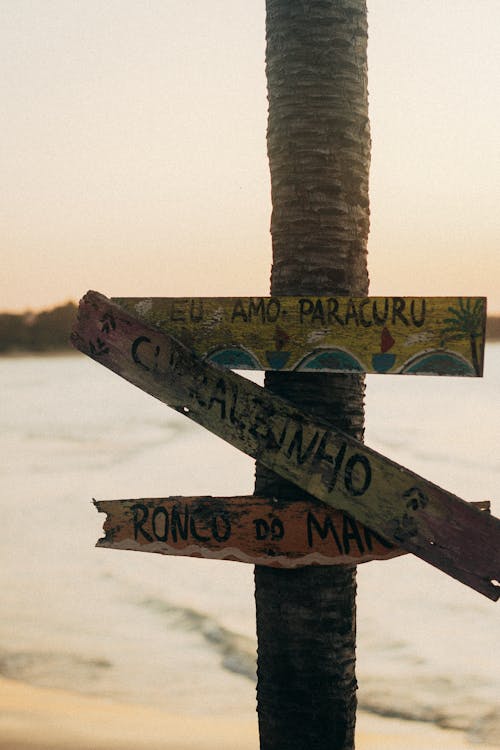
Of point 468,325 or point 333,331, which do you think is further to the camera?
point 333,331

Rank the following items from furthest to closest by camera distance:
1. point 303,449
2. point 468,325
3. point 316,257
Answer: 1. point 316,257
2. point 303,449
3. point 468,325

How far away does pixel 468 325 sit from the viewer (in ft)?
13.6

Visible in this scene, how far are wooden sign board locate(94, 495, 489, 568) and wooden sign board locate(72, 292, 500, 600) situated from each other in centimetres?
12

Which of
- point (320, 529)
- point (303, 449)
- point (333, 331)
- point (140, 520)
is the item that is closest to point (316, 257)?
point (333, 331)

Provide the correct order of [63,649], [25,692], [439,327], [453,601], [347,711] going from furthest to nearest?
1. [453,601]
2. [63,649]
3. [25,692]
4. [347,711]
5. [439,327]

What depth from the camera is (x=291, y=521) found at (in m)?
4.57

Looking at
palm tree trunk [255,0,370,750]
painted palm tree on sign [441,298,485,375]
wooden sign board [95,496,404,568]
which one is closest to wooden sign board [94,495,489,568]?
wooden sign board [95,496,404,568]

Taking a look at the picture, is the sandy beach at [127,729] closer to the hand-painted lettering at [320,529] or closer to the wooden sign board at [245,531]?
the wooden sign board at [245,531]

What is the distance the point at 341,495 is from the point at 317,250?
47.5 inches

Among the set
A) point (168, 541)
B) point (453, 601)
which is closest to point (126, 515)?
point (168, 541)

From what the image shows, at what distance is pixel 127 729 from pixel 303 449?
17.3ft

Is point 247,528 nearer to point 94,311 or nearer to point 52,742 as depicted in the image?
point 94,311

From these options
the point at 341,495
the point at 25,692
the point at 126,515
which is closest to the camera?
the point at 341,495

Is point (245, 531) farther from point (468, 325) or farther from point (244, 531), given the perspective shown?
point (468, 325)
